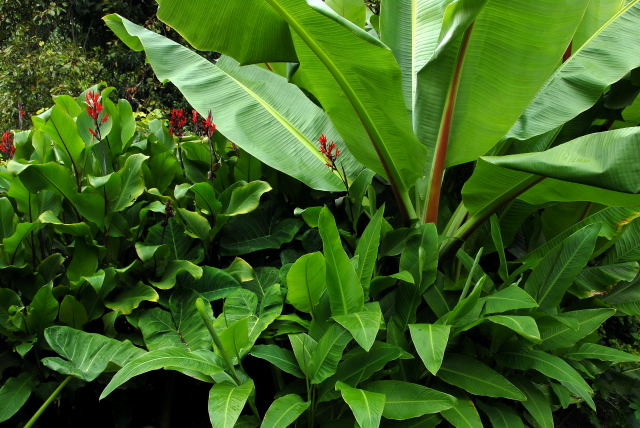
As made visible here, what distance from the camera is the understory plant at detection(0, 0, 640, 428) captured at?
1.44 m

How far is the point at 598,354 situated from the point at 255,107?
1.55m

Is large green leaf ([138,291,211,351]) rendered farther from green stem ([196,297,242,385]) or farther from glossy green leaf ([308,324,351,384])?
glossy green leaf ([308,324,351,384])

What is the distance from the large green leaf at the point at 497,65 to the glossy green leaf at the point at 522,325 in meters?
0.62

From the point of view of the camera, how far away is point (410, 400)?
1408 mm

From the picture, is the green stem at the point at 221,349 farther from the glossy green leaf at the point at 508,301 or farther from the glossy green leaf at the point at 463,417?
the glossy green leaf at the point at 508,301

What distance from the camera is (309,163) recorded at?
6.75 feet

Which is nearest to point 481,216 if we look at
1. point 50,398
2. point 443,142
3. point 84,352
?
point 443,142

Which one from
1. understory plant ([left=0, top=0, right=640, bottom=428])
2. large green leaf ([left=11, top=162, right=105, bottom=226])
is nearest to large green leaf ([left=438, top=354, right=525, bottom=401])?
understory plant ([left=0, top=0, right=640, bottom=428])

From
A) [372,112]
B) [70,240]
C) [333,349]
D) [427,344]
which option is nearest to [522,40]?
[372,112]

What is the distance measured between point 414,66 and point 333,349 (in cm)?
128

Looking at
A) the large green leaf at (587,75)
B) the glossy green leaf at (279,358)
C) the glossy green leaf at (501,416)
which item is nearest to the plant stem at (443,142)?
the large green leaf at (587,75)

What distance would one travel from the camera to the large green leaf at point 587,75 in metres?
1.93

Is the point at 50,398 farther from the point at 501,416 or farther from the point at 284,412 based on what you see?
the point at 501,416

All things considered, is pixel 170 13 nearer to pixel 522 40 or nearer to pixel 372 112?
pixel 372 112
